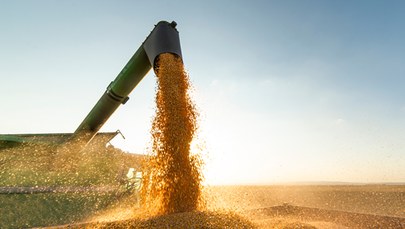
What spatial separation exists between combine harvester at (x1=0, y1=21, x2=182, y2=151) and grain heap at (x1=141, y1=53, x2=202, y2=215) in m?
0.26

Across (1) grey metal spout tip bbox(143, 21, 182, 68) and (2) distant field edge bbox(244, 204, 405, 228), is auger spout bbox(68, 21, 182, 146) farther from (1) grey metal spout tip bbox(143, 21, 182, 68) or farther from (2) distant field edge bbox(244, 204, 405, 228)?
(2) distant field edge bbox(244, 204, 405, 228)

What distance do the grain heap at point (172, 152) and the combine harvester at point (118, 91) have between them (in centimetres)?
26

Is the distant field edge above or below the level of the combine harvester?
below

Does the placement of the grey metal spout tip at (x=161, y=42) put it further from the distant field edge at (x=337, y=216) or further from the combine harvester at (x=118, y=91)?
the distant field edge at (x=337, y=216)

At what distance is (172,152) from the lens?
3.64 metres

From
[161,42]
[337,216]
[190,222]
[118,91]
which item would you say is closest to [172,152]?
[190,222]

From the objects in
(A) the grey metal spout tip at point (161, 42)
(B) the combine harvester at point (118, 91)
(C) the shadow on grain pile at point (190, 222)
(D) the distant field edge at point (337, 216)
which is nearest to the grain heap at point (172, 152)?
(A) the grey metal spout tip at point (161, 42)

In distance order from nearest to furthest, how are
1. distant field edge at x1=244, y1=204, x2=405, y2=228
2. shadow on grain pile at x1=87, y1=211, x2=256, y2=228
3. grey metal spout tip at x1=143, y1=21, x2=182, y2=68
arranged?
shadow on grain pile at x1=87, y1=211, x2=256, y2=228 → grey metal spout tip at x1=143, y1=21, x2=182, y2=68 → distant field edge at x1=244, y1=204, x2=405, y2=228

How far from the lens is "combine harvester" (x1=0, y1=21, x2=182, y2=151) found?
13.7 feet

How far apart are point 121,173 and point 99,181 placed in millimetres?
773

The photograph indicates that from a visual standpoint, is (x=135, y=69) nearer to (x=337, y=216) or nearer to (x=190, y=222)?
(x=190, y=222)

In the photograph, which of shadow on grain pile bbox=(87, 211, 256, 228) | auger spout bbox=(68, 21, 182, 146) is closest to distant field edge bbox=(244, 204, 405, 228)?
shadow on grain pile bbox=(87, 211, 256, 228)

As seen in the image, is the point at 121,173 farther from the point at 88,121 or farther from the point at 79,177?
the point at 88,121

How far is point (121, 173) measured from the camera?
26.4 ft
